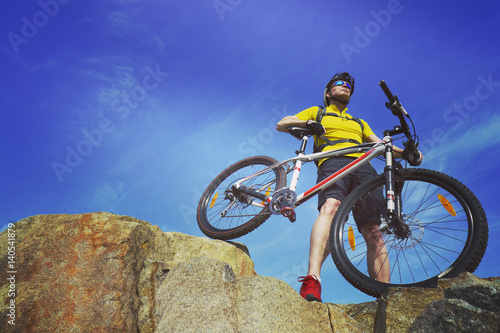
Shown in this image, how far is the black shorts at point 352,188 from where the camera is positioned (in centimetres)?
378

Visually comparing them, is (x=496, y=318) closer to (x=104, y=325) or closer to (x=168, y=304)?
(x=168, y=304)

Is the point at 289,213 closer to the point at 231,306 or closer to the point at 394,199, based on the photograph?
the point at 394,199

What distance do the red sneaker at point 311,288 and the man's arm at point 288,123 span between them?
6.83 ft

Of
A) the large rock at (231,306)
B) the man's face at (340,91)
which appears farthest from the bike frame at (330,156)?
the large rock at (231,306)

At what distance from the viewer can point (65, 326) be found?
2848 mm

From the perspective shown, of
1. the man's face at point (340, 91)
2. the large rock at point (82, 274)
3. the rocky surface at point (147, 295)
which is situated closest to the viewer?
the rocky surface at point (147, 295)

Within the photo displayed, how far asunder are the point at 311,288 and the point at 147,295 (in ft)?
4.80

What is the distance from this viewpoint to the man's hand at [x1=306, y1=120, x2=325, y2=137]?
4555 mm

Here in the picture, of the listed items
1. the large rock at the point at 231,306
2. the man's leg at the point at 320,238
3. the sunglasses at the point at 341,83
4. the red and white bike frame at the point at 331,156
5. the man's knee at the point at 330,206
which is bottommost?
the large rock at the point at 231,306

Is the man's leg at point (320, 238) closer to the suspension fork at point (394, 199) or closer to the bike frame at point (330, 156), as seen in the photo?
the bike frame at point (330, 156)

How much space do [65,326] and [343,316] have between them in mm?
2170

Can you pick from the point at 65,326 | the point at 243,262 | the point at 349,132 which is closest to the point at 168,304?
the point at 65,326

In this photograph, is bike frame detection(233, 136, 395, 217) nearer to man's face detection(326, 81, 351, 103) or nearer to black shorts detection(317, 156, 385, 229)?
black shorts detection(317, 156, 385, 229)

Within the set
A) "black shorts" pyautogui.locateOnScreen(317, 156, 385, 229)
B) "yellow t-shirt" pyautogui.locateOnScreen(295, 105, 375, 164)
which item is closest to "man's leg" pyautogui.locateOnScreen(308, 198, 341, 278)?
"black shorts" pyautogui.locateOnScreen(317, 156, 385, 229)
